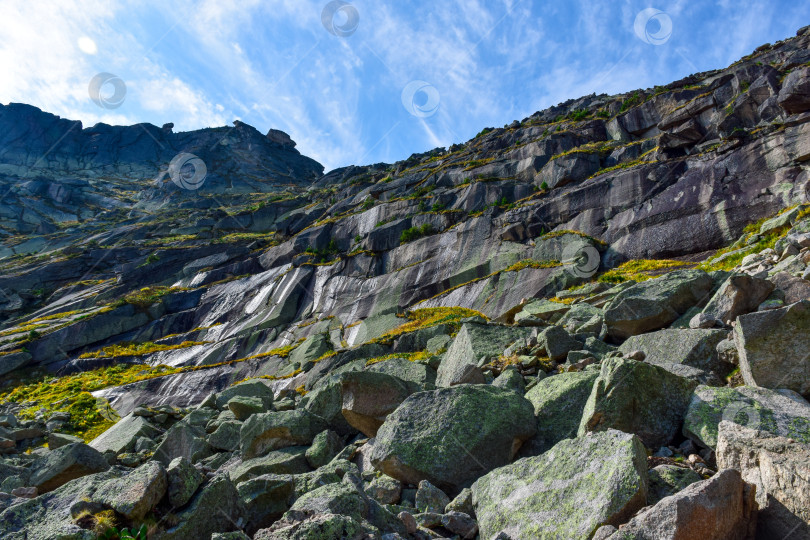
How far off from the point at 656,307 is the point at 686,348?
367 centimetres

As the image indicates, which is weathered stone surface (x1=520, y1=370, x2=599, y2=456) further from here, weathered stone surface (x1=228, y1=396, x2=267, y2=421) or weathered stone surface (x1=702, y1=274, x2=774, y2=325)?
weathered stone surface (x1=228, y1=396, x2=267, y2=421)

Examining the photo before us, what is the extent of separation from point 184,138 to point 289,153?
4779 centimetres

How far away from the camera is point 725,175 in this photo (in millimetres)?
32250

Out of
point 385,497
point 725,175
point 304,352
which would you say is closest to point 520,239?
point 725,175

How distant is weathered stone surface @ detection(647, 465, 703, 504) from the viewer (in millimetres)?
4922

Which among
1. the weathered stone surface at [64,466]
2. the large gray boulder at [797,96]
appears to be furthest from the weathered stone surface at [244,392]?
the large gray boulder at [797,96]

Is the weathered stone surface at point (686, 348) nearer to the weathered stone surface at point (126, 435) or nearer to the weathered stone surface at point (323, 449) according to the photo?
the weathered stone surface at point (323, 449)

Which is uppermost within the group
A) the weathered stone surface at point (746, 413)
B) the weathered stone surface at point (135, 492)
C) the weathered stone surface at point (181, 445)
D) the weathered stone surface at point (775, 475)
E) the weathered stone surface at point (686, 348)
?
the weathered stone surface at point (686, 348)

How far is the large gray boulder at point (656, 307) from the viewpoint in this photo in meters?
12.3

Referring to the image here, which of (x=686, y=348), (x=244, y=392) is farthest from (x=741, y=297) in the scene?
(x=244, y=392)

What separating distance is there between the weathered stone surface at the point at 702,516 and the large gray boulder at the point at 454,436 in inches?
138

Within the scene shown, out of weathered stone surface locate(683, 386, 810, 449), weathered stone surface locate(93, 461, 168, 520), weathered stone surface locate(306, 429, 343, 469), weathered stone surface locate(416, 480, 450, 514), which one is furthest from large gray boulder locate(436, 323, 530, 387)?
weathered stone surface locate(93, 461, 168, 520)

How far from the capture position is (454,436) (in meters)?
7.76

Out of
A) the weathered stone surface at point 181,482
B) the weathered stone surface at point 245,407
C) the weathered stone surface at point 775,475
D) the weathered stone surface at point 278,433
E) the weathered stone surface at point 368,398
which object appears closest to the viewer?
the weathered stone surface at point 775,475
